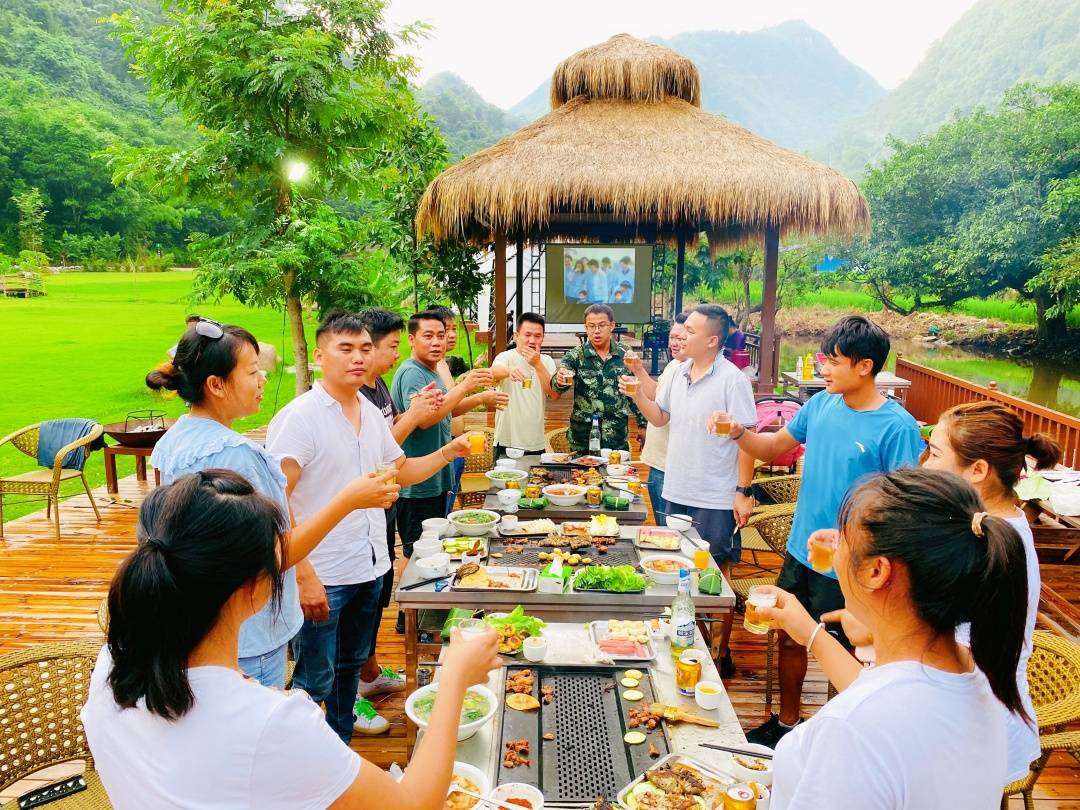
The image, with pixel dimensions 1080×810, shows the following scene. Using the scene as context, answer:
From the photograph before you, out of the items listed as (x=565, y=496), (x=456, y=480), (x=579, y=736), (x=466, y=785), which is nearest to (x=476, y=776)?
(x=466, y=785)

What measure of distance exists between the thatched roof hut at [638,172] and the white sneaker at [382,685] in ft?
20.6

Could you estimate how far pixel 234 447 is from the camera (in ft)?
6.85

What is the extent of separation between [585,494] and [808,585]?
56.5 inches

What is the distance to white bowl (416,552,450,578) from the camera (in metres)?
3.10

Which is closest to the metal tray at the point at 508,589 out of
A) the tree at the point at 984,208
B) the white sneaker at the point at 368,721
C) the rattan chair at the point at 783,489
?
the white sneaker at the point at 368,721

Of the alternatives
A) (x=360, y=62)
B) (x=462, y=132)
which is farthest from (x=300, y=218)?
(x=462, y=132)

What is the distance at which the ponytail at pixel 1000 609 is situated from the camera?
44.6 inches

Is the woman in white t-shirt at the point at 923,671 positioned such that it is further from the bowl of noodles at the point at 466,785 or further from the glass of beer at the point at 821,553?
the bowl of noodles at the point at 466,785

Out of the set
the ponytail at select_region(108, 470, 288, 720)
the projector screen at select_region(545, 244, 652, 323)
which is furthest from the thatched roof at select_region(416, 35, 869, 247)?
the ponytail at select_region(108, 470, 288, 720)

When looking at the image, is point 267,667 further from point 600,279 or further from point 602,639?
point 600,279

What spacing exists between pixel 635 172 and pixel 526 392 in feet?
15.4

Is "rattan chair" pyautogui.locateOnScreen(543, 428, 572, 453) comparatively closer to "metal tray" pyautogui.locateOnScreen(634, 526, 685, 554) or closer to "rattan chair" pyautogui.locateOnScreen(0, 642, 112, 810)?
"metal tray" pyautogui.locateOnScreen(634, 526, 685, 554)

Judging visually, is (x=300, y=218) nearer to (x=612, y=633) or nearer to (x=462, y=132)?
(x=612, y=633)

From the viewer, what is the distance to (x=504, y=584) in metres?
2.99
